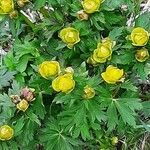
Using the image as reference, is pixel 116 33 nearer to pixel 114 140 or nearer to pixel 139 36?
pixel 139 36

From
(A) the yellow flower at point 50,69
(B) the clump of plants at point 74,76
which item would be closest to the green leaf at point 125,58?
(B) the clump of plants at point 74,76

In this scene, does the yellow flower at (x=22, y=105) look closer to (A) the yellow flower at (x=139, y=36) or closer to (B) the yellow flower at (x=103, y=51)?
(B) the yellow flower at (x=103, y=51)

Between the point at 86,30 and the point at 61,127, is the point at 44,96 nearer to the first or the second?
the point at 61,127

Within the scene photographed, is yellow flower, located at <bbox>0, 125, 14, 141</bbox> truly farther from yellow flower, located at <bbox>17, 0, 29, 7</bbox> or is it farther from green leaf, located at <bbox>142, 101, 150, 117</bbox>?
green leaf, located at <bbox>142, 101, 150, 117</bbox>

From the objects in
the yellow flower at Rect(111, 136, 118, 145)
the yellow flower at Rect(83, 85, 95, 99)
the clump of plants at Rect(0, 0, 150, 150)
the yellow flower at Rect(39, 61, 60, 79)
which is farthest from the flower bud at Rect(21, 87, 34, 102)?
the yellow flower at Rect(111, 136, 118, 145)

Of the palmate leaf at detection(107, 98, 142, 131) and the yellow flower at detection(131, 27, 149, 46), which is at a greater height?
the yellow flower at detection(131, 27, 149, 46)
